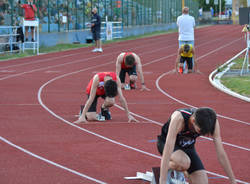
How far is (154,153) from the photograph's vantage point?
823 centimetres

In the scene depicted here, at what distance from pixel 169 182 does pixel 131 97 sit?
7986 mm

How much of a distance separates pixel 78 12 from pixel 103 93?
85.8 ft

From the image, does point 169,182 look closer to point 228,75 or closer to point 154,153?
point 154,153

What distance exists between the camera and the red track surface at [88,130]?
285 inches

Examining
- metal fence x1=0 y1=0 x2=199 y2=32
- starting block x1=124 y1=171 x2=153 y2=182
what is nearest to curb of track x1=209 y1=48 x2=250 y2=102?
starting block x1=124 y1=171 x2=153 y2=182

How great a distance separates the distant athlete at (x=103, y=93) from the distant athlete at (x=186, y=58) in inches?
293

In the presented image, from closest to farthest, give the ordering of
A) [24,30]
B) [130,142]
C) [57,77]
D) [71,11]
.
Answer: [130,142] < [57,77] < [24,30] < [71,11]

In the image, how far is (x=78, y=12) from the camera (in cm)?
3594

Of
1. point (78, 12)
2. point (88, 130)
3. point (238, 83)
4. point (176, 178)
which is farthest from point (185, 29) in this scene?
point (78, 12)

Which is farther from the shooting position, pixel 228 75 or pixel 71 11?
pixel 71 11

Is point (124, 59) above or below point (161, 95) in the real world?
above

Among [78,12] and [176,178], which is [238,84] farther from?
[78,12]

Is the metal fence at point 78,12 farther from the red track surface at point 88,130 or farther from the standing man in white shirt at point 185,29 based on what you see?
the standing man in white shirt at point 185,29

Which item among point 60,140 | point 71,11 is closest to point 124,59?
point 60,140
